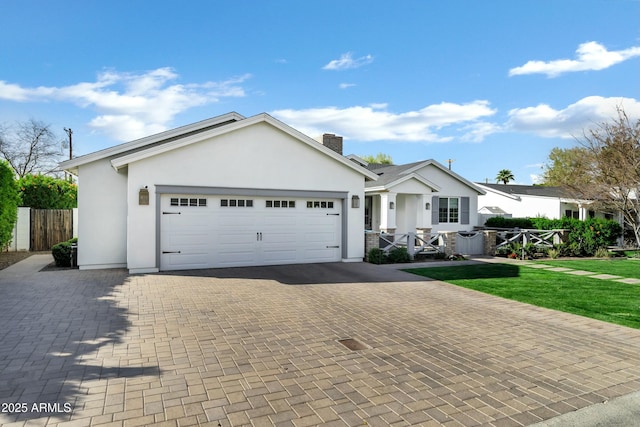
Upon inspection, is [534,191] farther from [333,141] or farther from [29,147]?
[29,147]

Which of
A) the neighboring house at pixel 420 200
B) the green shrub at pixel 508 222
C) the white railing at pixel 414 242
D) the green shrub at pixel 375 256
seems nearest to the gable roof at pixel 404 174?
the neighboring house at pixel 420 200

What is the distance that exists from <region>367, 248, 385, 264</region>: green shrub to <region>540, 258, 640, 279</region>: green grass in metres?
7.03

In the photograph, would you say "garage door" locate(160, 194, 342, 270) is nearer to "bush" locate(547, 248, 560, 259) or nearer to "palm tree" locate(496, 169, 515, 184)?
"bush" locate(547, 248, 560, 259)

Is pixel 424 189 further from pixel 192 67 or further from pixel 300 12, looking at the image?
pixel 192 67

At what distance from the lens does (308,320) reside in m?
7.31

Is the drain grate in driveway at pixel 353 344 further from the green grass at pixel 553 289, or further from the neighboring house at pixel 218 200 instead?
the neighboring house at pixel 218 200

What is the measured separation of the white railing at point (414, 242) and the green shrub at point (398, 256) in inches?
11.3

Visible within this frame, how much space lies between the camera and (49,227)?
62.8 ft

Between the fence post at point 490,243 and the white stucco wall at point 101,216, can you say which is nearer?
the white stucco wall at point 101,216

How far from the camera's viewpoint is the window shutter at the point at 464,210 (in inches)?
916

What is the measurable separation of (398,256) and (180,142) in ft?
29.6

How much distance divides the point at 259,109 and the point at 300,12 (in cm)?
368

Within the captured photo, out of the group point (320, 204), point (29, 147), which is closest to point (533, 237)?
point (320, 204)

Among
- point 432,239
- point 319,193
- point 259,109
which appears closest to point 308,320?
point 319,193
